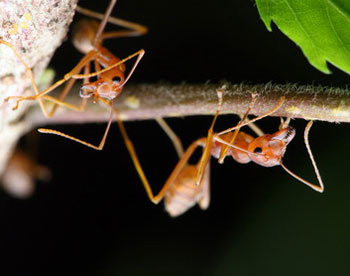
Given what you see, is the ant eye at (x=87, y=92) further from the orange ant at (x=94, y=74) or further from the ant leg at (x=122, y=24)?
the ant leg at (x=122, y=24)

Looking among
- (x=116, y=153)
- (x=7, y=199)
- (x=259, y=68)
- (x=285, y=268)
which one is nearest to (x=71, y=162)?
(x=116, y=153)

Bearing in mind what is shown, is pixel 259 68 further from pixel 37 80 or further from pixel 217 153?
pixel 37 80

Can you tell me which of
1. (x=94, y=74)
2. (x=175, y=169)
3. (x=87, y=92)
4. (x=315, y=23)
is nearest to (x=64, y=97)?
(x=87, y=92)

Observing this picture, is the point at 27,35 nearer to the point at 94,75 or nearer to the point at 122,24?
the point at 94,75

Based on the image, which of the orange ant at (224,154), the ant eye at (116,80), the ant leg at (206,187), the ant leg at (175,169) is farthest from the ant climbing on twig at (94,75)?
the ant leg at (206,187)

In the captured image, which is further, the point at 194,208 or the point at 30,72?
the point at 194,208

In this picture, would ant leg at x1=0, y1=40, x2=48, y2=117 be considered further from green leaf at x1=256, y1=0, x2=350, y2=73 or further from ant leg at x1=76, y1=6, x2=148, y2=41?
green leaf at x1=256, y1=0, x2=350, y2=73

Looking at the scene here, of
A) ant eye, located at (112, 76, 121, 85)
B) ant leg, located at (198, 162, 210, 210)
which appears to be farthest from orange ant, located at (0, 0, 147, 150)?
ant leg, located at (198, 162, 210, 210)
